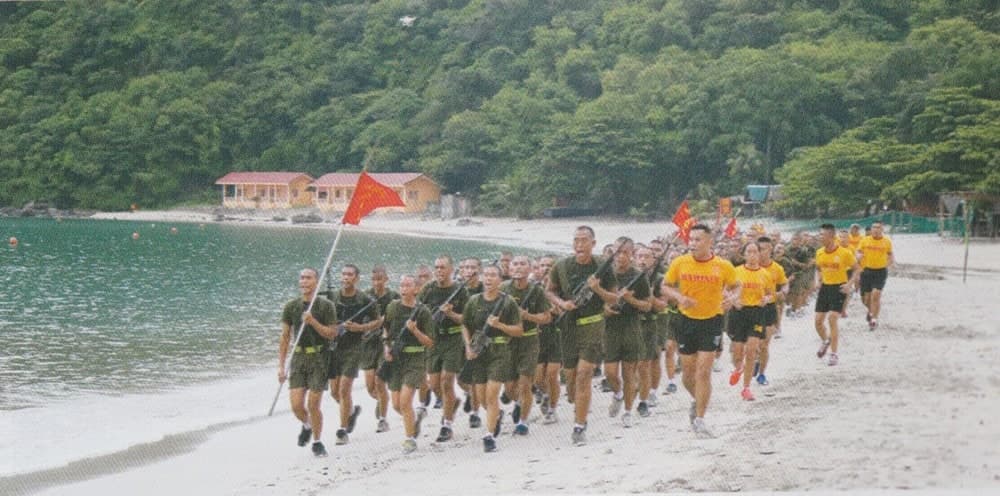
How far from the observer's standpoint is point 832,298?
10.3 m

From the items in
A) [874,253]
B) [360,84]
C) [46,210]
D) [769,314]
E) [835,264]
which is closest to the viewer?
[769,314]

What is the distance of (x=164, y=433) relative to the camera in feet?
32.9

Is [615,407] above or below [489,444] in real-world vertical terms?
above

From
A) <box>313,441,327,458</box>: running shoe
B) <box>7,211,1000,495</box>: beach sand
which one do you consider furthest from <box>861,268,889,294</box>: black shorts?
<box>313,441,327,458</box>: running shoe

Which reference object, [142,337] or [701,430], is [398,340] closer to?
[701,430]

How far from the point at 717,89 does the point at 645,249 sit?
29.3 metres

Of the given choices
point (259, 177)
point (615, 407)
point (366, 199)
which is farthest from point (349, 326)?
point (259, 177)

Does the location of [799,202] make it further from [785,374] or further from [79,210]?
[79,210]

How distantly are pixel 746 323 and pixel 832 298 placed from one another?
72.0 inches

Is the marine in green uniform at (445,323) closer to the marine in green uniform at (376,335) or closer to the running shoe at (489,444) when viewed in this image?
the marine in green uniform at (376,335)

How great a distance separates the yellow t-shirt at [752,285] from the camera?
869cm

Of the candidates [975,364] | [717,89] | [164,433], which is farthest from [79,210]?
[717,89]

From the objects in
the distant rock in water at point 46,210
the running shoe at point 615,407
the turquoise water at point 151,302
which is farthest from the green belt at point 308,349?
the distant rock in water at point 46,210

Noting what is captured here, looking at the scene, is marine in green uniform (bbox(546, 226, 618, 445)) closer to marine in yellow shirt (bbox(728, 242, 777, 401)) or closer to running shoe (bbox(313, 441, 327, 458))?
marine in yellow shirt (bbox(728, 242, 777, 401))
